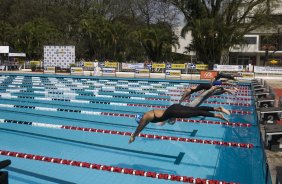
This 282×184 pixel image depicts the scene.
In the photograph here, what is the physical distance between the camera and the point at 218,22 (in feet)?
96.2

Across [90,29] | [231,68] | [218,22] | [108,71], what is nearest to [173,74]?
[231,68]

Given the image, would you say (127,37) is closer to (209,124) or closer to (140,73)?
(140,73)

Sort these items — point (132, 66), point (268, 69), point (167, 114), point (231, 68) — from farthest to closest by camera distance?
point (132, 66) → point (268, 69) → point (231, 68) → point (167, 114)

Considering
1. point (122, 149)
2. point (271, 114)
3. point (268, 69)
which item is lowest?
point (122, 149)

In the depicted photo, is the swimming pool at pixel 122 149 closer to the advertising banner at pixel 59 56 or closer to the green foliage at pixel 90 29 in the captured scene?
the advertising banner at pixel 59 56

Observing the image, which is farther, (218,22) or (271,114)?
(218,22)

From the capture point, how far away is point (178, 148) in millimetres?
6910

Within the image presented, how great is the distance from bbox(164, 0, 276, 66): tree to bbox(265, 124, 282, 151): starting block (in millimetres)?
22212

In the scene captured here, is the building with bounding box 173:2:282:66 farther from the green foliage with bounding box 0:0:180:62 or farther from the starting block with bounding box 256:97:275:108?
the starting block with bounding box 256:97:275:108

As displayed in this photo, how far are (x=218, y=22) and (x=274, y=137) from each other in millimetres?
24261

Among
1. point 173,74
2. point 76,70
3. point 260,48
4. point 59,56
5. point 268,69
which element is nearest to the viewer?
point 173,74

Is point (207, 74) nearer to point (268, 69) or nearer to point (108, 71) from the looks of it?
point (268, 69)

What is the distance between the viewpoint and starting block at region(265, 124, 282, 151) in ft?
20.4

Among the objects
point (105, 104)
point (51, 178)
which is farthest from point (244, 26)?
point (51, 178)
